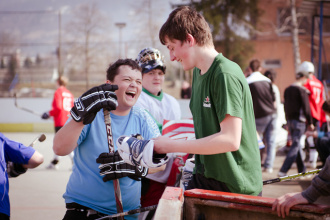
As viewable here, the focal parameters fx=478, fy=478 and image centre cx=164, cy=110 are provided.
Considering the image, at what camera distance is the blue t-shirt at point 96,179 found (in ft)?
9.30

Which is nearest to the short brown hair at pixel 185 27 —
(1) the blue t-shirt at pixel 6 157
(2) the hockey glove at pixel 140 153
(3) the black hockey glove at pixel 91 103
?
(3) the black hockey glove at pixel 91 103

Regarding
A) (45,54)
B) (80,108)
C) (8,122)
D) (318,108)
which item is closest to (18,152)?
(80,108)

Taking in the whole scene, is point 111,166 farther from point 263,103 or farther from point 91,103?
point 263,103

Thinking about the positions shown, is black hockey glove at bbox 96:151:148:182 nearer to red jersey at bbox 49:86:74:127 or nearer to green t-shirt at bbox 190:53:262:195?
green t-shirt at bbox 190:53:262:195

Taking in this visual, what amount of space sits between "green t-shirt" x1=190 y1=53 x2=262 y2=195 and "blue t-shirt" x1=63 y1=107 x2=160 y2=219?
1.79 ft

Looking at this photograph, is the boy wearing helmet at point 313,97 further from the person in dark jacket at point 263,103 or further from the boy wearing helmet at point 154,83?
the boy wearing helmet at point 154,83

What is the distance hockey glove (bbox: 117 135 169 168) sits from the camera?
2213 millimetres

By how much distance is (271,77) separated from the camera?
29.8ft

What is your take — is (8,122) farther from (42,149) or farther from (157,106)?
(157,106)

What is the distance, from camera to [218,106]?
2.35 m

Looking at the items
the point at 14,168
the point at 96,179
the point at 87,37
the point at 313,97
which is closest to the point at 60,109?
the point at 313,97

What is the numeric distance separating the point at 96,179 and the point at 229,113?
101 centimetres

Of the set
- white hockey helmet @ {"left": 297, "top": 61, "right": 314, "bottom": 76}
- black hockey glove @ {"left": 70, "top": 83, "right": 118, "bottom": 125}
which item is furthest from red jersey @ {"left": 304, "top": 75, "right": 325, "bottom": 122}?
black hockey glove @ {"left": 70, "top": 83, "right": 118, "bottom": 125}

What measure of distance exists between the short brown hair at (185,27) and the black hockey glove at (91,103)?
0.46 metres
